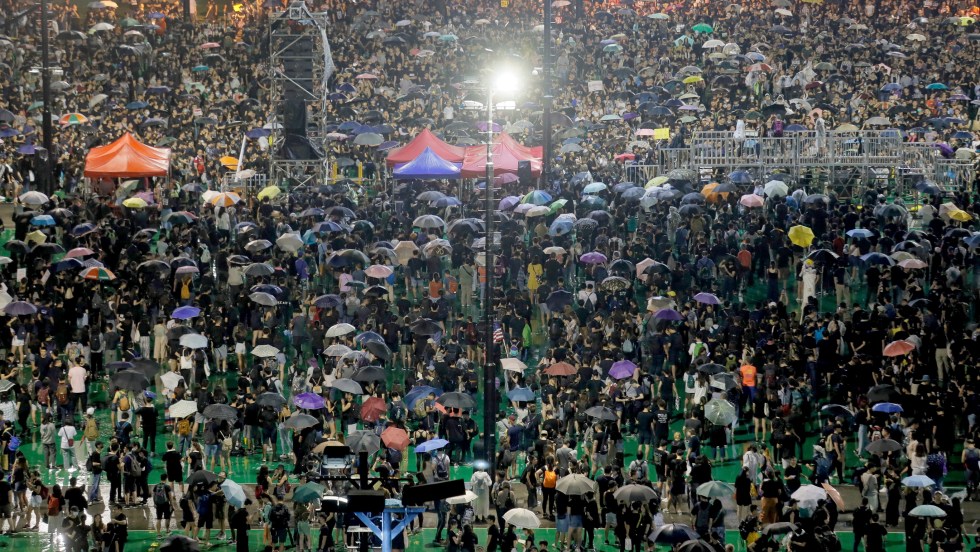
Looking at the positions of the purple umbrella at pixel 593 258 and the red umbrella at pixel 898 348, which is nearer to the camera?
the red umbrella at pixel 898 348

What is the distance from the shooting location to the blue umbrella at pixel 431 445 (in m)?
26.5

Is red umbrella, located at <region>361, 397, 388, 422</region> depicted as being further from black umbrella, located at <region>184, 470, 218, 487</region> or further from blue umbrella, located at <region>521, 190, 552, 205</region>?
blue umbrella, located at <region>521, 190, 552, 205</region>

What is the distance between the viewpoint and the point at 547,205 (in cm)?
4125

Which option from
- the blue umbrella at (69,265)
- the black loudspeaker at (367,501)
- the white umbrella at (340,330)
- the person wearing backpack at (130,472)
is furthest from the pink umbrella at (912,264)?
the black loudspeaker at (367,501)

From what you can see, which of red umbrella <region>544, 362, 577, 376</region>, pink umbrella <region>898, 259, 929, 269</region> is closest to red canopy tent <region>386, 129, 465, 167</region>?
pink umbrella <region>898, 259, 929, 269</region>

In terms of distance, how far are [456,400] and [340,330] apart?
4466 millimetres

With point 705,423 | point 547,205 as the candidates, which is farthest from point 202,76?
point 705,423

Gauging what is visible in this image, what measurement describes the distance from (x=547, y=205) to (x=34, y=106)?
18961mm

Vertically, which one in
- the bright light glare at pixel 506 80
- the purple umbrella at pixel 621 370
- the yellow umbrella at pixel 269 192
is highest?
the bright light glare at pixel 506 80

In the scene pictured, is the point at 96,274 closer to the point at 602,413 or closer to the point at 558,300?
the point at 558,300

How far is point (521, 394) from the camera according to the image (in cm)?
2912

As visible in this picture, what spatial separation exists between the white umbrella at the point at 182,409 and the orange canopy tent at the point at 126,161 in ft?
53.0

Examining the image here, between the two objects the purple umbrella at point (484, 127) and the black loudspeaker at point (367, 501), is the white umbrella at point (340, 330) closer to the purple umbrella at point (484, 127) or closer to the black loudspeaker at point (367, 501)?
the black loudspeaker at point (367, 501)

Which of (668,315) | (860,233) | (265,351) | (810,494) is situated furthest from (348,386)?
(860,233)
